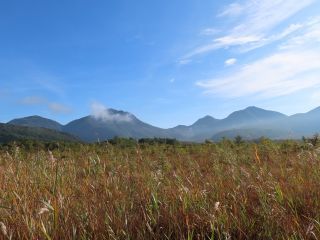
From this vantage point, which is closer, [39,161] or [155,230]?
[155,230]

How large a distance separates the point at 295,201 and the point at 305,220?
0.46m

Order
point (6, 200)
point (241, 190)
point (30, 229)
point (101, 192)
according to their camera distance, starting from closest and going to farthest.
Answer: point (30, 229) → point (6, 200) → point (241, 190) → point (101, 192)

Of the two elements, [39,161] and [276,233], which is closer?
[276,233]

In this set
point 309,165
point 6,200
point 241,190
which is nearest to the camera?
point 6,200

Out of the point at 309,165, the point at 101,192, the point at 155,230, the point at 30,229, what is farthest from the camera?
the point at 309,165

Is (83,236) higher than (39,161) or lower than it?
lower

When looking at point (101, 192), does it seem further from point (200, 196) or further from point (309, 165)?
point (309, 165)

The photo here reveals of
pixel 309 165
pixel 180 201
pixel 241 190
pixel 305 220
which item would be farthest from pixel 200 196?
pixel 309 165

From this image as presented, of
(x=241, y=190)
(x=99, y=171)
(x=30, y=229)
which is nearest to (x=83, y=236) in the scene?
(x=30, y=229)

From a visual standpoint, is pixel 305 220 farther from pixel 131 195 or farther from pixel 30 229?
pixel 30 229

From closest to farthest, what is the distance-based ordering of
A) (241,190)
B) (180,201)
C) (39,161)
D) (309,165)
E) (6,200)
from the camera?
(180,201) → (6,200) → (241,190) → (309,165) → (39,161)

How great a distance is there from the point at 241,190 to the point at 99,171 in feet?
7.44

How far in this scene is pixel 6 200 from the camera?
4.36 metres

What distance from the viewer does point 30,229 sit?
3107 millimetres
